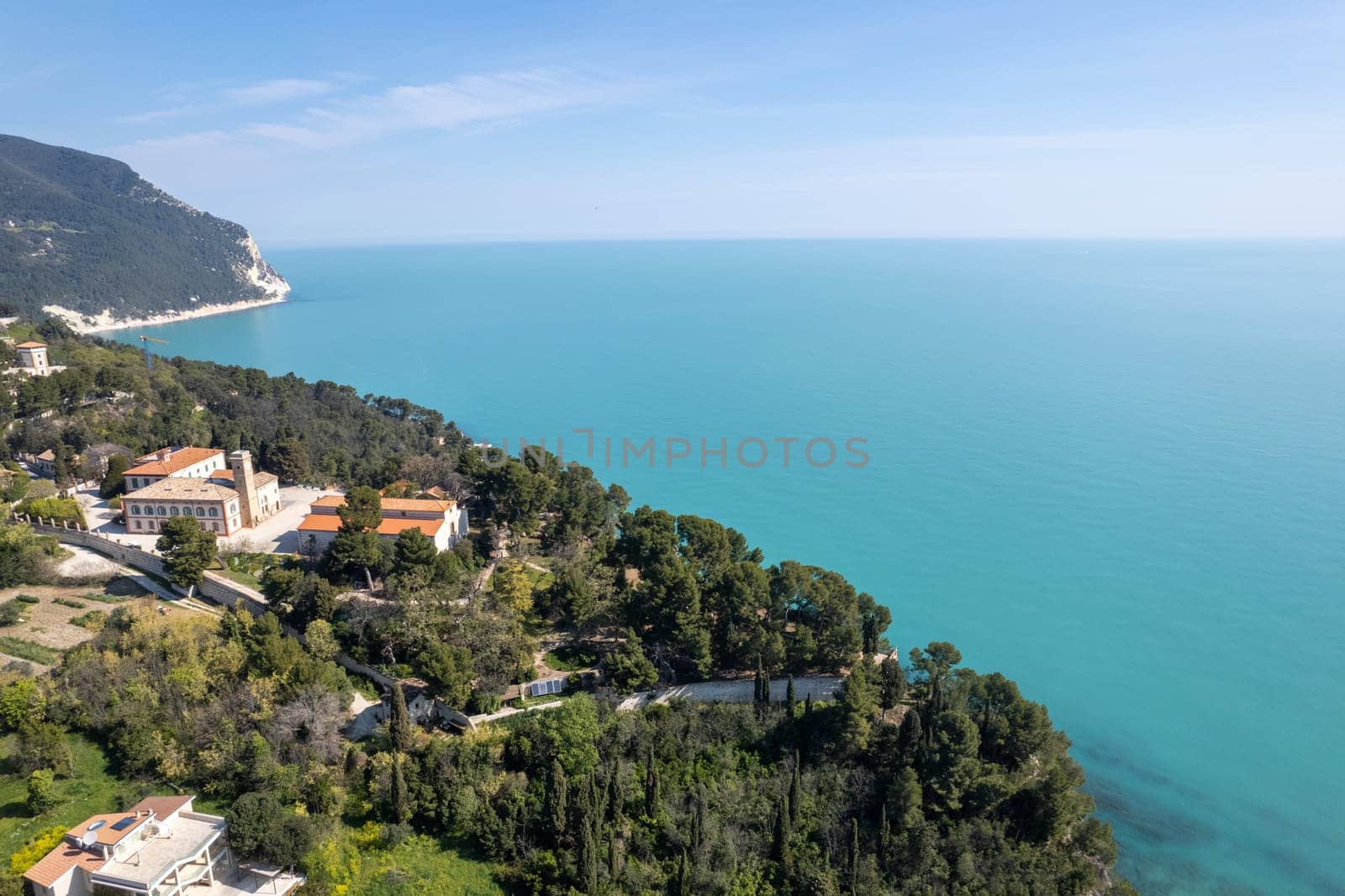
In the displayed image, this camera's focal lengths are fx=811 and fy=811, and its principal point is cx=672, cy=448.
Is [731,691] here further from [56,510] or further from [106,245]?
[106,245]

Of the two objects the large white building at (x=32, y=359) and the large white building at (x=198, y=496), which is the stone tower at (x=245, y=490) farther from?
the large white building at (x=32, y=359)

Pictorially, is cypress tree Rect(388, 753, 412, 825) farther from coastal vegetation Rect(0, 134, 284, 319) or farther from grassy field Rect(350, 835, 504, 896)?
coastal vegetation Rect(0, 134, 284, 319)

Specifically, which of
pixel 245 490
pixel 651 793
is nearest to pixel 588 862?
pixel 651 793

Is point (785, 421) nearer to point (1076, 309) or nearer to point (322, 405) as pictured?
point (322, 405)

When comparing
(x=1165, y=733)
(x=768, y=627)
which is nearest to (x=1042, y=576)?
(x=1165, y=733)

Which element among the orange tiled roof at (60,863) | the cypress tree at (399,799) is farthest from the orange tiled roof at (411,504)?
the orange tiled roof at (60,863)

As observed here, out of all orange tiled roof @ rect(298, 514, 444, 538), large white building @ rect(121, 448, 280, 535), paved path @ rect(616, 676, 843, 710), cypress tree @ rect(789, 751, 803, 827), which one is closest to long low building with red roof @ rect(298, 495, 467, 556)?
orange tiled roof @ rect(298, 514, 444, 538)

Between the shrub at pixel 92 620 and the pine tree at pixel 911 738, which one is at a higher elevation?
the shrub at pixel 92 620
